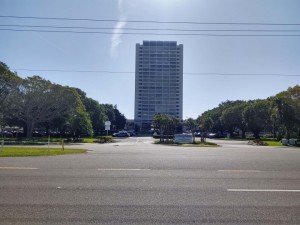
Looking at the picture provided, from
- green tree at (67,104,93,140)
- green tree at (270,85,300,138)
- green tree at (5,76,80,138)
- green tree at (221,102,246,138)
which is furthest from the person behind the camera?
green tree at (221,102,246,138)

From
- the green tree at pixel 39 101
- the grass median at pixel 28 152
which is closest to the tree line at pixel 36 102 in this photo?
the green tree at pixel 39 101

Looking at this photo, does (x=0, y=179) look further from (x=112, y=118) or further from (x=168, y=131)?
(x=112, y=118)

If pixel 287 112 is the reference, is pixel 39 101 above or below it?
above

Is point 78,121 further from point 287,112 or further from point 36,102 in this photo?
point 287,112

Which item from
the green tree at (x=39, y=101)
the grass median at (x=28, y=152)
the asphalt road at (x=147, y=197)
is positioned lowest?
the asphalt road at (x=147, y=197)

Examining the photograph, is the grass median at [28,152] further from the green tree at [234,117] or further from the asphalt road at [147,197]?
the green tree at [234,117]

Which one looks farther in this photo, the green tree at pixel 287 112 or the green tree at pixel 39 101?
the green tree at pixel 39 101

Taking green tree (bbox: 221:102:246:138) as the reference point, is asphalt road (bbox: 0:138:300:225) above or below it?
below

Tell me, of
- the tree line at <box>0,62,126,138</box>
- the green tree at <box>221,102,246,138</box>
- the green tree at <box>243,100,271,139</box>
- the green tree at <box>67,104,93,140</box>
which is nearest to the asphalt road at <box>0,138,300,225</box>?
the tree line at <box>0,62,126,138</box>

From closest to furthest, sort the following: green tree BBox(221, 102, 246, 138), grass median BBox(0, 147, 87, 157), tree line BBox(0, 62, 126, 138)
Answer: grass median BBox(0, 147, 87, 157), tree line BBox(0, 62, 126, 138), green tree BBox(221, 102, 246, 138)

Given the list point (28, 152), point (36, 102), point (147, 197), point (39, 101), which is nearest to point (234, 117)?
point (39, 101)

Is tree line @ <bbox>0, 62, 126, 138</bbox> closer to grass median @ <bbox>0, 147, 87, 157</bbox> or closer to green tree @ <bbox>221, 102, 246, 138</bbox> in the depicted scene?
grass median @ <bbox>0, 147, 87, 157</bbox>

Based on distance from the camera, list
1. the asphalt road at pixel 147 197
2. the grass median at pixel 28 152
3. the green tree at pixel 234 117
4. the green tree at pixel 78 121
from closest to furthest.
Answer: the asphalt road at pixel 147 197
the grass median at pixel 28 152
the green tree at pixel 78 121
the green tree at pixel 234 117

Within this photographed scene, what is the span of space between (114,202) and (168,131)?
53007 millimetres
